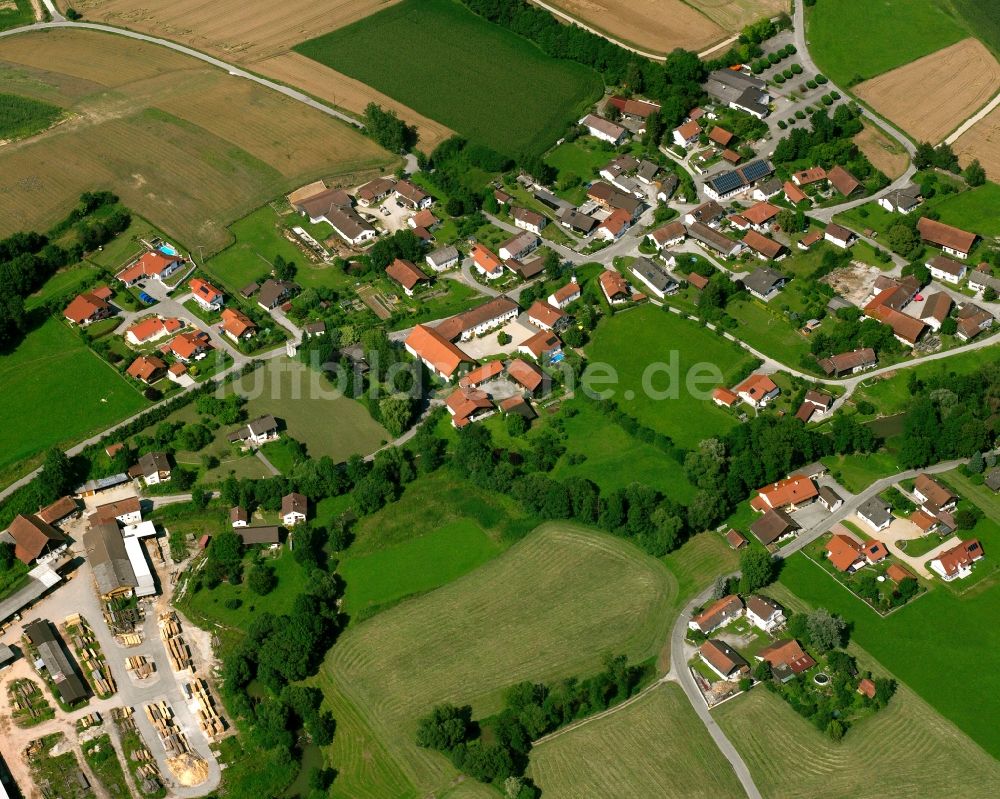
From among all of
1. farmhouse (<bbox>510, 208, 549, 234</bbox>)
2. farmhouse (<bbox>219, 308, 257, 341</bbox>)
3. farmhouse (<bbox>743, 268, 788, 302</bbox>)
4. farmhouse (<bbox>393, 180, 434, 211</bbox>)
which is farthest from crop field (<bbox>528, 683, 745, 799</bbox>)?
farmhouse (<bbox>393, 180, 434, 211</bbox>)

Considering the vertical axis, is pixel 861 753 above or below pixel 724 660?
below

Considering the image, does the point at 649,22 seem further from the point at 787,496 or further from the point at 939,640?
the point at 939,640

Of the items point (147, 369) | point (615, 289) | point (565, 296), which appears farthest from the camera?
point (565, 296)

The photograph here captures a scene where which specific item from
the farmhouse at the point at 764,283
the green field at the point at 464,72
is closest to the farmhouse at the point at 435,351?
the farmhouse at the point at 764,283

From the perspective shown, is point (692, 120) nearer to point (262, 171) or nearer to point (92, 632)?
point (262, 171)

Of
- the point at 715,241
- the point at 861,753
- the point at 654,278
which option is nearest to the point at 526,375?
the point at 654,278

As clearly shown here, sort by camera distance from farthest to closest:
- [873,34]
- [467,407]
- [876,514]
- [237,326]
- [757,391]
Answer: [873,34], [237,326], [757,391], [467,407], [876,514]

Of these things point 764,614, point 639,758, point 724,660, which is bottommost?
point 639,758
